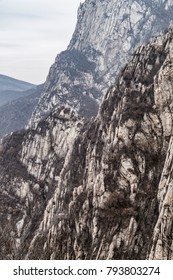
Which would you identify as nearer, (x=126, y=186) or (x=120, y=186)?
(x=126, y=186)

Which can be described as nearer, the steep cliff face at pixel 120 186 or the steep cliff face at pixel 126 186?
the steep cliff face at pixel 126 186

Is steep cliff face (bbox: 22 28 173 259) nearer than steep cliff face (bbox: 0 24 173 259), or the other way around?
steep cliff face (bbox: 22 28 173 259)

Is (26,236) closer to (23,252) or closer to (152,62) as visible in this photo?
(23,252)

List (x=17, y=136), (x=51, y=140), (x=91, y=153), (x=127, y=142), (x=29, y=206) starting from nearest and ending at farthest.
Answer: (x=127, y=142) → (x=91, y=153) → (x=29, y=206) → (x=51, y=140) → (x=17, y=136)

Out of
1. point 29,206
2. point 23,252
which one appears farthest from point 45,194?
point 23,252

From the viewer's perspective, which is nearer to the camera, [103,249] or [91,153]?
[103,249]
